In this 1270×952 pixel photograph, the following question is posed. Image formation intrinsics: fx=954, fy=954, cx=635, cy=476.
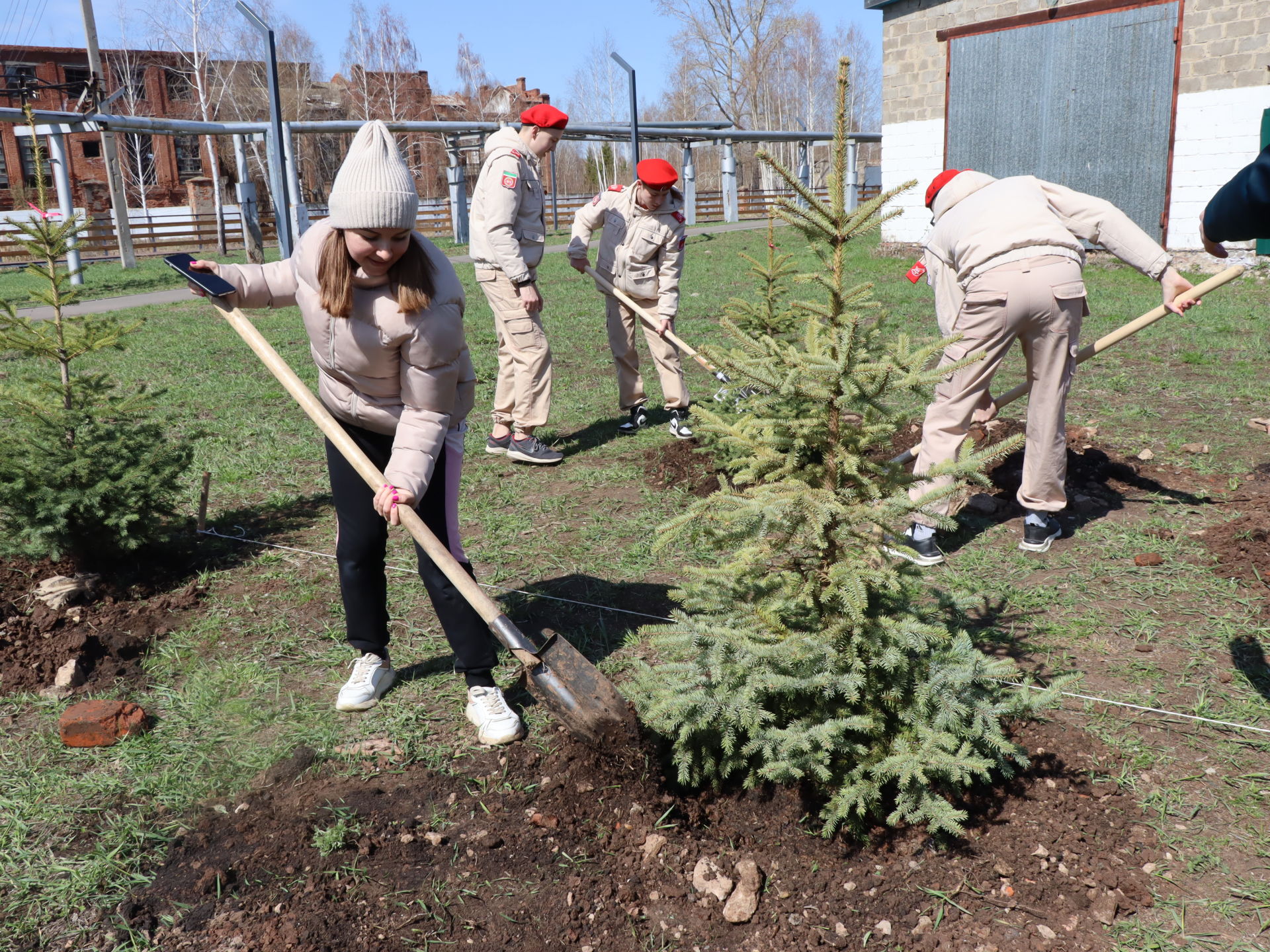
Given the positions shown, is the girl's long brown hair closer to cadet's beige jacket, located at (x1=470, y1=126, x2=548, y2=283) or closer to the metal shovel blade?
the metal shovel blade

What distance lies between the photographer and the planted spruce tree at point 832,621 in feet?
8.11

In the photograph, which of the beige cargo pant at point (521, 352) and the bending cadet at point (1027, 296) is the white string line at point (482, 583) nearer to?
the bending cadet at point (1027, 296)

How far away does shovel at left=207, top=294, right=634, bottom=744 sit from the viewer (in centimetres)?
288

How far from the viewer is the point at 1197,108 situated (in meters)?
12.2

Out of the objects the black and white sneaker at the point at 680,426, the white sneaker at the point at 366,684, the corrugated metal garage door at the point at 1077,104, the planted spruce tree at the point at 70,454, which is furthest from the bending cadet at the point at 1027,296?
the corrugated metal garage door at the point at 1077,104

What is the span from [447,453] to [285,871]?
4.38 ft

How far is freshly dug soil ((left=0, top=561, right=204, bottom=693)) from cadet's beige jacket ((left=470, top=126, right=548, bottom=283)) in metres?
2.77

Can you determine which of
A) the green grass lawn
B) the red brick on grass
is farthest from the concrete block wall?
the red brick on grass

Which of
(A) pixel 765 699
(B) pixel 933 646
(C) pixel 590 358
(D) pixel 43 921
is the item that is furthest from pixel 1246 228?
(C) pixel 590 358

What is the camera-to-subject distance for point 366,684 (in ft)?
11.2

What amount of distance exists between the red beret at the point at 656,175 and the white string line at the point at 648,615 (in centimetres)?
325

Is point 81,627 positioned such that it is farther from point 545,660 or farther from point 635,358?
point 635,358

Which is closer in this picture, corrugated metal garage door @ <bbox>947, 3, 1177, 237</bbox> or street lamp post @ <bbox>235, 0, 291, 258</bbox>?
corrugated metal garage door @ <bbox>947, 3, 1177, 237</bbox>

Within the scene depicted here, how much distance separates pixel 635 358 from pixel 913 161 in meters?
11.0
